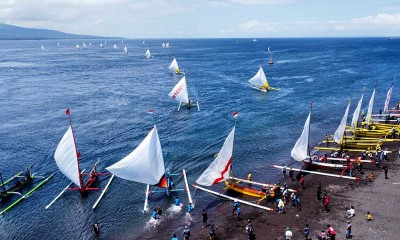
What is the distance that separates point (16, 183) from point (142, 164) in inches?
799

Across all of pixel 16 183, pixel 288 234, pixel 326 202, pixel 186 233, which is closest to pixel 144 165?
pixel 186 233

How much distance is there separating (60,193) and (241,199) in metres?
25.3

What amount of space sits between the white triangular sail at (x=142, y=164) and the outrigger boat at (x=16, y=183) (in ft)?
52.9

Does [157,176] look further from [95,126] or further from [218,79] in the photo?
[218,79]

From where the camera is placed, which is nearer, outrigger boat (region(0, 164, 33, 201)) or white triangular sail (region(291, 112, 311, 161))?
outrigger boat (region(0, 164, 33, 201))

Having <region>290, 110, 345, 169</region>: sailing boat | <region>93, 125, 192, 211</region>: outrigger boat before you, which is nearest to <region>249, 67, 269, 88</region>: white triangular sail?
<region>290, 110, 345, 169</region>: sailing boat

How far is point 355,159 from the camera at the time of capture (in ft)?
187

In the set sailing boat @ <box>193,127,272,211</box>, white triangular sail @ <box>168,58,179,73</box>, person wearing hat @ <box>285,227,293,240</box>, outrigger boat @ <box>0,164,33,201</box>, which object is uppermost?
white triangular sail @ <box>168,58,179,73</box>

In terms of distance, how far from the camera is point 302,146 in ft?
177

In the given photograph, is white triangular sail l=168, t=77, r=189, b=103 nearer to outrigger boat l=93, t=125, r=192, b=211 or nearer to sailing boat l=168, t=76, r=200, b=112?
sailing boat l=168, t=76, r=200, b=112

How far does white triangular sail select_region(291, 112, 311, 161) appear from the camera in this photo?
5338cm

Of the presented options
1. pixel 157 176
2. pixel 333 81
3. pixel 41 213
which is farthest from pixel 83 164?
pixel 333 81

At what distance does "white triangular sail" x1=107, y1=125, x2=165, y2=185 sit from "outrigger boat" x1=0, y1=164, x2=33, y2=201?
52.9ft

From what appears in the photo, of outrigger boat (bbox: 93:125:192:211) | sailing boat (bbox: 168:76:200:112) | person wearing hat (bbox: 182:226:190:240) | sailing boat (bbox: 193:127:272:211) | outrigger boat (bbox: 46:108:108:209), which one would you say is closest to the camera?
person wearing hat (bbox: 182:226:190:240)
